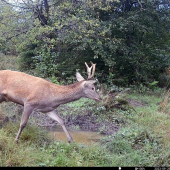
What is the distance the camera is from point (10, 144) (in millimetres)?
4648

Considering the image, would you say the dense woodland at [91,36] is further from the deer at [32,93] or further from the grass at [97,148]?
the deer at [32,93]

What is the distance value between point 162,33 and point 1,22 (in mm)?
7550

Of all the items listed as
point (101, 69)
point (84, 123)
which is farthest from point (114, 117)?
point (101, 69)

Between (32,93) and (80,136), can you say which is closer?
(32,93)

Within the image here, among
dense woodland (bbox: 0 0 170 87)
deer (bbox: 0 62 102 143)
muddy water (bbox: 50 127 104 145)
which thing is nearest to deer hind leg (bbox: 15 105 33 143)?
deer (bbox: 0 62 102 143)

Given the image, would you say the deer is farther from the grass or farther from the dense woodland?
the dense woodland

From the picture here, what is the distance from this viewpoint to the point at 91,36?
11.3 metres

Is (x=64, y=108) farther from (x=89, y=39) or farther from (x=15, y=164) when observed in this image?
(x=15, y=164)

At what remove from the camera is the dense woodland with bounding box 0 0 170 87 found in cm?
1127

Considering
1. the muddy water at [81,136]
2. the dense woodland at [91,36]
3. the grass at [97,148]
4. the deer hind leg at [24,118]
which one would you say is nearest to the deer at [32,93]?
the deer hind leg at [24,118]

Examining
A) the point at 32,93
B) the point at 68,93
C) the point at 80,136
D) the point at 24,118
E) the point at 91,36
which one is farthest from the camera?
the point at 91,36

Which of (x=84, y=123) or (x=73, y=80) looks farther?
(x=73, y=80)

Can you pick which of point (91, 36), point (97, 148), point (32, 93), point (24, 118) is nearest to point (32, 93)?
point (32, 93)

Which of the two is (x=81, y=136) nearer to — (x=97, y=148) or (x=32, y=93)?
(x=97, y=148)
